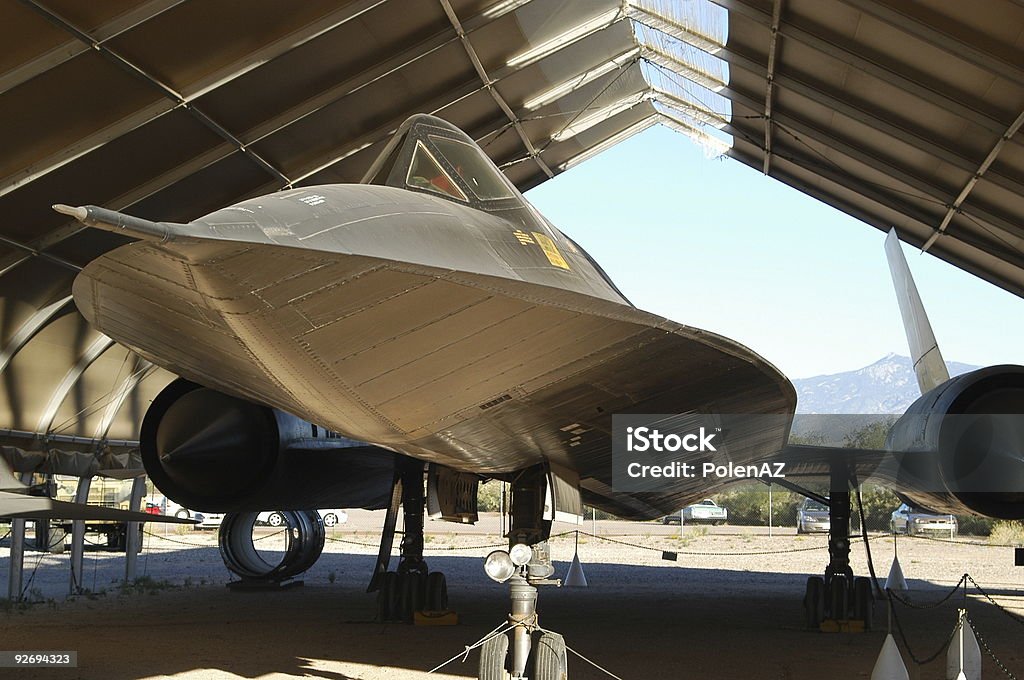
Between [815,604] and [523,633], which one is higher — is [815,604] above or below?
below

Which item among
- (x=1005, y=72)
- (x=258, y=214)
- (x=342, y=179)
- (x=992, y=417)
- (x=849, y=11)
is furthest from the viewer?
(x=342, y=179)

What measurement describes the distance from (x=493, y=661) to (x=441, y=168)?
248 cm

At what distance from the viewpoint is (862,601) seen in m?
9.00

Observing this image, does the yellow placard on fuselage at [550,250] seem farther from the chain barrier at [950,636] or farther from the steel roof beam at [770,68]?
the steel roof beam at [770,68]

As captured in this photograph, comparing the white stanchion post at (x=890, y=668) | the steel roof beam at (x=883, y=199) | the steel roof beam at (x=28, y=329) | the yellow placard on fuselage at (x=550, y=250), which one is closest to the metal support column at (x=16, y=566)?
the steel roof beam at (x=28, y=329)

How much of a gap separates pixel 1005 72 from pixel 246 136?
26.3ft

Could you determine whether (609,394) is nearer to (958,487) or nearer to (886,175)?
(958,487)

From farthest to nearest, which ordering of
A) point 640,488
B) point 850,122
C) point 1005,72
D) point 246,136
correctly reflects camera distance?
point 850,122, point 246,136, point 1005,72, point 640,488

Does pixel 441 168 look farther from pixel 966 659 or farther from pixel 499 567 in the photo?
pixel 966 659

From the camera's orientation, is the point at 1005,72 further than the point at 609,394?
Yes

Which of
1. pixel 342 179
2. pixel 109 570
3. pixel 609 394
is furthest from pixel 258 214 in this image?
pixel 109 570

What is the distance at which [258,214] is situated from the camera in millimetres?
2924

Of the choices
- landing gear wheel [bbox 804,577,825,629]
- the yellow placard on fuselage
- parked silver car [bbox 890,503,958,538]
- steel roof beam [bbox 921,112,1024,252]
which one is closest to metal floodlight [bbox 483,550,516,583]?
the yellow placard on fuselage

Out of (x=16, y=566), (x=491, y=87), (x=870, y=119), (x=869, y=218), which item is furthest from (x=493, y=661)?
(x=869, y=218)
